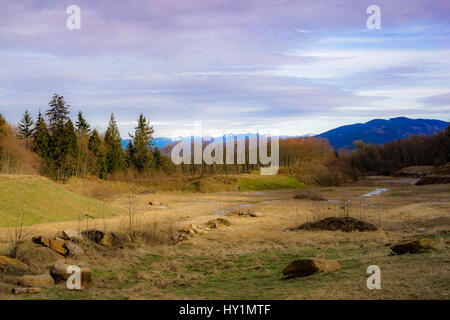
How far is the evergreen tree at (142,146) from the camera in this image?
67562 millimetres

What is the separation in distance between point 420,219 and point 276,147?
70375mm

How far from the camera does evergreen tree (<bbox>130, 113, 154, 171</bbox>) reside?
67.6m

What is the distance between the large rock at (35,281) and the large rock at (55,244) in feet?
11.2

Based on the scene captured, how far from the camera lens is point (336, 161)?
9581 cm

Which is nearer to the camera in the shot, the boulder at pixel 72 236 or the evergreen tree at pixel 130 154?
the boulder at pixel 72 236

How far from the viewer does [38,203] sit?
23.1 meters

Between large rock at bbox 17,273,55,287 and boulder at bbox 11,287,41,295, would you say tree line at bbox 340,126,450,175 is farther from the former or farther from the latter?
boulder at bbox 11,287,41,295

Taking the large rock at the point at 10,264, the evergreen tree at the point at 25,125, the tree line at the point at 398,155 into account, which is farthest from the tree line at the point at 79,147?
the tree line at the point at 398,155

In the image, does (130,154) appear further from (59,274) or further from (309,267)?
(309,267)

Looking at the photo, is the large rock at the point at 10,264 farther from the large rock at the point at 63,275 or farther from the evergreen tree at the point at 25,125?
the evergreen tree at the point at 25,125

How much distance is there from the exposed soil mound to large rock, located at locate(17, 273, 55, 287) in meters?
14.1

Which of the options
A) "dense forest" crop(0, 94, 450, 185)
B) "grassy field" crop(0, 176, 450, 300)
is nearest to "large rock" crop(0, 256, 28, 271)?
"grassy field" crop(0, 176, 450, 300)
